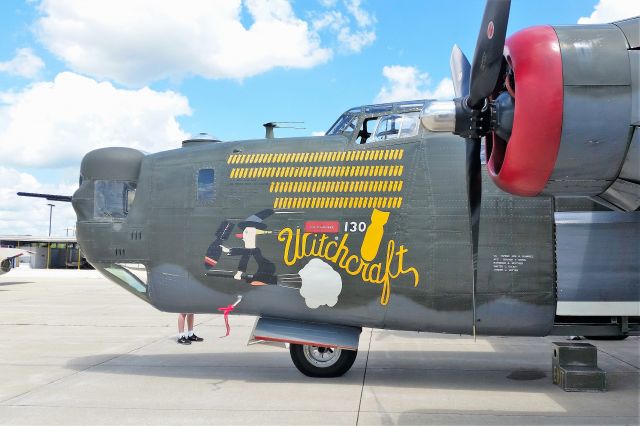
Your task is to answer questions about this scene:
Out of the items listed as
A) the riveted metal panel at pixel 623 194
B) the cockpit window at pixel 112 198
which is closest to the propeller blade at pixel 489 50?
the riveted metal panel at pixel 623 194

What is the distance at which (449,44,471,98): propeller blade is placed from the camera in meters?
7.74

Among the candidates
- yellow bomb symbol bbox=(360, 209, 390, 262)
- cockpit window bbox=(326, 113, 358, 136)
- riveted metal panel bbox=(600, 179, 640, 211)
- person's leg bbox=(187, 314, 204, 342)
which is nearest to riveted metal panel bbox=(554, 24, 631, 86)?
riveted metal panel bbox=(600, 179, 640, 211)

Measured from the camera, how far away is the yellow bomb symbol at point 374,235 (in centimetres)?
872

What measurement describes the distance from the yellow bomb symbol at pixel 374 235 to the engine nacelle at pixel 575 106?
10.4ft

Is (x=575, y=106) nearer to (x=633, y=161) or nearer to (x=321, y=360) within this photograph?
Result: (x=633, y=161)

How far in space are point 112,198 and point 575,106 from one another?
777 cm

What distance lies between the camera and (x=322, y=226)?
8961 millimetres

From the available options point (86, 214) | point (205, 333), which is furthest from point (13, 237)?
point (86, 214)

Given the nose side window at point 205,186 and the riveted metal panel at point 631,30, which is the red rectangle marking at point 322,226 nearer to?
the nose side window at point 205,186

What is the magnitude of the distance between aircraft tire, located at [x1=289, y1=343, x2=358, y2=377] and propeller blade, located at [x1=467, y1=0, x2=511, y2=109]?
5.17 metres

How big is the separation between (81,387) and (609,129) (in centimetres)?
838

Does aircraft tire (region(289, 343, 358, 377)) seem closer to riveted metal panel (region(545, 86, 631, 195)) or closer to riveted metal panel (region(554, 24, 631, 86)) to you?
riveted metal panel (region(545, 86, 631, 195))

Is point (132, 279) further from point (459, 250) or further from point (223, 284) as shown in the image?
point (459, 250)

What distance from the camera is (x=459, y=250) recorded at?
336 inches
